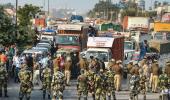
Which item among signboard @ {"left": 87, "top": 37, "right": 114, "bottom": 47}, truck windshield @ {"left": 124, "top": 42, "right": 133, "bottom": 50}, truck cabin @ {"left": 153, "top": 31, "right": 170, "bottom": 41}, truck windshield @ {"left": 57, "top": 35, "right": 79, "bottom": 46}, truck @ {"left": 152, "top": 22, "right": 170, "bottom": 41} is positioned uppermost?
signboard @ {"left": 87, "top": 37, "right": 114, "bottom": 47}

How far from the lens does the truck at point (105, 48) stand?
109 feet

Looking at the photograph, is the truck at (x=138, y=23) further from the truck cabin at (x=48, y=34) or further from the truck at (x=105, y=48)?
the truck at (x=105, y=48)

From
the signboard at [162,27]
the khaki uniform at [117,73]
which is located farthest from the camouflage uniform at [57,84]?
the signboard at [162,27]

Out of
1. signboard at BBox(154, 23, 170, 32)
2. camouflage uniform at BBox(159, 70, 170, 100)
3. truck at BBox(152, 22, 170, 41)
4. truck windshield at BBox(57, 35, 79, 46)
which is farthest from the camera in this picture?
signboard at BBox(154, 23, 170, 32)

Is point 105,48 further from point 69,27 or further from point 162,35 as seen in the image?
point 162,35

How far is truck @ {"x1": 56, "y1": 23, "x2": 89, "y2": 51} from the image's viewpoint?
40597 mm

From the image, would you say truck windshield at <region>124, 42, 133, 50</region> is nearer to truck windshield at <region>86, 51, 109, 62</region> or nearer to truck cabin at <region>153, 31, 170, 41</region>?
truck windshield at <region>86, 51, 109, 62</region>

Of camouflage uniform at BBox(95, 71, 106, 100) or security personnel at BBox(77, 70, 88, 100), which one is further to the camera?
camouflage uniform at BBox(95, 71, 106, 100)

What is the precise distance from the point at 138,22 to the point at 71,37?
3850cm

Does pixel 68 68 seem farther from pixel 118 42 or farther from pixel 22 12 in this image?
pixel 22 12

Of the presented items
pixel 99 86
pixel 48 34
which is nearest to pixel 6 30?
pixel 99 86

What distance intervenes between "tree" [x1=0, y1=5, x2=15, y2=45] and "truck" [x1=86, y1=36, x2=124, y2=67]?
641cm

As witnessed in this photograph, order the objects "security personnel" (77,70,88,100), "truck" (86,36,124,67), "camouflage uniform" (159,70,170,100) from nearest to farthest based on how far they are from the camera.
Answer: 1. "security personnel" (77,70,88,100)
2. "camouflage uniform" (159,70,170,100)
3. "truck" (86,36,124,67)

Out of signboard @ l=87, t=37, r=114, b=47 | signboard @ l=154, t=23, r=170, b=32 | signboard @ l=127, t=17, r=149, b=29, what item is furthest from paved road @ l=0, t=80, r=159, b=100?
signboard @ l=127, t=17, r=149, b=29
